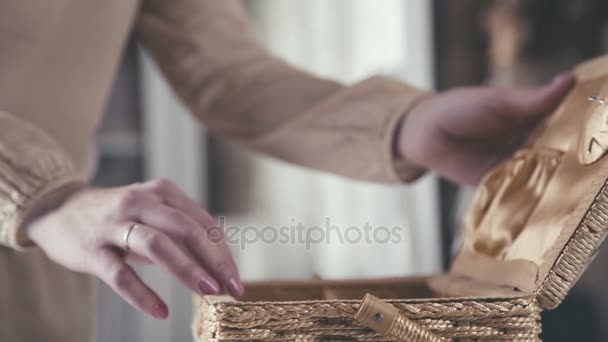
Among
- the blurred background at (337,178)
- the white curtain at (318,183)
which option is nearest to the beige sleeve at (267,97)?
the blurred background at (337,178)

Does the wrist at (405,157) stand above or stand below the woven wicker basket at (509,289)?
above

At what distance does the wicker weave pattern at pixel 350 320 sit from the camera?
0.38 metres

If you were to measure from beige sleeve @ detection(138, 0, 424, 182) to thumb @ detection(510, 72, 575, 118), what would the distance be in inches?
3.7

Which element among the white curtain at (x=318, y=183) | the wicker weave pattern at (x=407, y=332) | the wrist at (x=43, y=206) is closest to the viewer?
the wicker weave pattern at (x=407, y=332)

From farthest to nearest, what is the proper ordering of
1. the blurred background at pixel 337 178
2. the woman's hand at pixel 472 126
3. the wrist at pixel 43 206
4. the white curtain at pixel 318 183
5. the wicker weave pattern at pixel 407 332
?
the white curtain at pixel 318 183
the blurred background at pixel 337 178
the woman's hand at pixel 472 126
the wrist at pixel 43 206
the wicker weave pattern at pixel 407 332

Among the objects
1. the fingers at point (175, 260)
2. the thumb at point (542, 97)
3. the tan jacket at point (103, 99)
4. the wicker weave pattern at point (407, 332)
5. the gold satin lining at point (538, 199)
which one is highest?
the tan jacket at point (103, 99)

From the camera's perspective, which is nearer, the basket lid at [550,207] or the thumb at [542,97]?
the basket lid at [550,207]

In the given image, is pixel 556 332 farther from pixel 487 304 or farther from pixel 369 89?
pixel 487 304

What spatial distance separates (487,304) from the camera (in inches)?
15.3

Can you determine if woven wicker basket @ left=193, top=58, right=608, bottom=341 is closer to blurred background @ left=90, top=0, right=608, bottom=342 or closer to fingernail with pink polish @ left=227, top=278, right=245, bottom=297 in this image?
fingernail with pink polish @ left=227, top=278, right=245, bottom=297

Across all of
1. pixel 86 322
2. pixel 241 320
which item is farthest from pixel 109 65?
pixel 241 320

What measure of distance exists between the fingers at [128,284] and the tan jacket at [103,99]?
17cm

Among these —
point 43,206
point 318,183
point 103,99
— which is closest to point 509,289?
point 43,206

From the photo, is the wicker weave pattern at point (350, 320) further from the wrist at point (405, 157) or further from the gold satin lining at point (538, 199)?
the wrist at point (405, 157)
